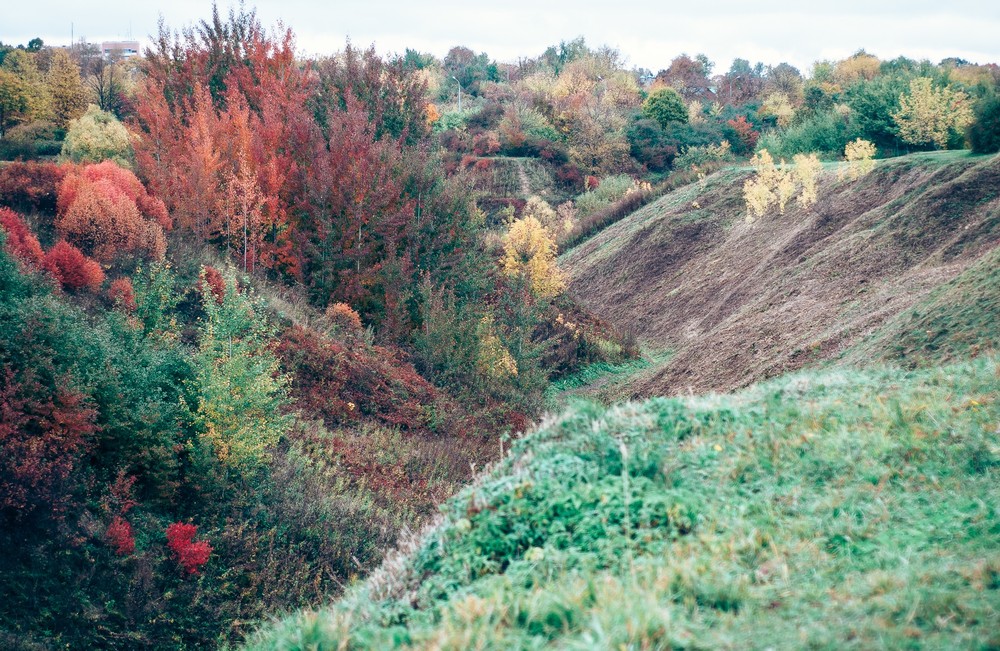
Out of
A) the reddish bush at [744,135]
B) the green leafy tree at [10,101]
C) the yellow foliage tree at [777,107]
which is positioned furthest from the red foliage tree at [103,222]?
the yellow foliage tree at [777,107]

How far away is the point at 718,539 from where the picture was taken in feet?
15.6

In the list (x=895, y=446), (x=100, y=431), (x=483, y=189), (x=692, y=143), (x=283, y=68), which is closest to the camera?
(x=895, y=446)

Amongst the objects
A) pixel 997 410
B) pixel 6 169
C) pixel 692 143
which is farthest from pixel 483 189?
pixel 997 410

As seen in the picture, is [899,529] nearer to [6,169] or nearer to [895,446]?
[895,446]

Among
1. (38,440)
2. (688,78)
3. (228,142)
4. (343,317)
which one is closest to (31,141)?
(228,142)

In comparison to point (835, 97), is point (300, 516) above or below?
below

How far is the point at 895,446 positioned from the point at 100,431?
884cm

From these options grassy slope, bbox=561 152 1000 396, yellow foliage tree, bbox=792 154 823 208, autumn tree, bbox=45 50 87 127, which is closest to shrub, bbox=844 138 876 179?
grassy slope, bbox=561 152 1000 396

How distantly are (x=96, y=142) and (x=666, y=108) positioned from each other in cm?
4643

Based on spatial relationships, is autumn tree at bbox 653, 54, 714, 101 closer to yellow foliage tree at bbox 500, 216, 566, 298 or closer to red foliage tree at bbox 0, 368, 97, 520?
yellow foliage tree at bbox 500, 216, 566, 298

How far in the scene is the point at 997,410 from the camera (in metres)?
6.44

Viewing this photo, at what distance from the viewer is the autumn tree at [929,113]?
111 ft

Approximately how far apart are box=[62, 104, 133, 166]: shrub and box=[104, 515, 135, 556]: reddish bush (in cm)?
1906

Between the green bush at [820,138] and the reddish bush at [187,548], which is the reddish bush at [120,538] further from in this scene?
the green bush at [820,138]
